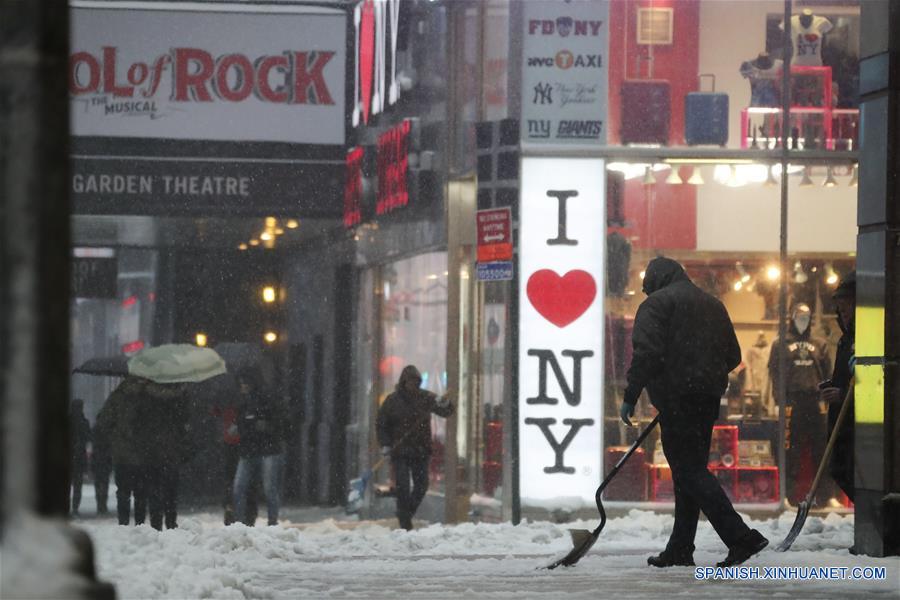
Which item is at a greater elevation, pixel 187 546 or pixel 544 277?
pixel 544 277

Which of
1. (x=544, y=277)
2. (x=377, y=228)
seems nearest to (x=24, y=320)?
(x=544, y=277)

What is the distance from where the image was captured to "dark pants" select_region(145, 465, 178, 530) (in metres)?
16.0

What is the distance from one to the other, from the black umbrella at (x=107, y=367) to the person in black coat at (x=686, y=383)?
1388 cm

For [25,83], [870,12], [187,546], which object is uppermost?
[870,12]

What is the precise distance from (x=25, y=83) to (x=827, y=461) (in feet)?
25.0

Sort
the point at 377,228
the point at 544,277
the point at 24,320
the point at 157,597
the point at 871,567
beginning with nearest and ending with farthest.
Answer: the point at 24,320 → the point at 157,597 → the point at 871,567 → the point at 544,277 → the point at 377,228

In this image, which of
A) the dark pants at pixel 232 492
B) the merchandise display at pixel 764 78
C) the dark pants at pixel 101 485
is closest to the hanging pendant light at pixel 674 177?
the merchandise display at pixel 764 78

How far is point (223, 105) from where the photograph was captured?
23.6m

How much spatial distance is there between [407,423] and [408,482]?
586 millimetres

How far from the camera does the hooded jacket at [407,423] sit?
17.6m

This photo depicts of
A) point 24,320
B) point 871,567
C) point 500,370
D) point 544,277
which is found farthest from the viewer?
point 500,370

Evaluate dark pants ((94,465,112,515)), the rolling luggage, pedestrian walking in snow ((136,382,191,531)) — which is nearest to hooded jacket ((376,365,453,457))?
pedestrian walking in snow ((136,382,191,531))

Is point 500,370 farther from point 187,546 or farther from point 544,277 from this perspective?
point 187,546

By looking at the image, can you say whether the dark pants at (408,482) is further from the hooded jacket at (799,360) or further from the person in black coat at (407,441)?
the hooded jacket at (799,360)
